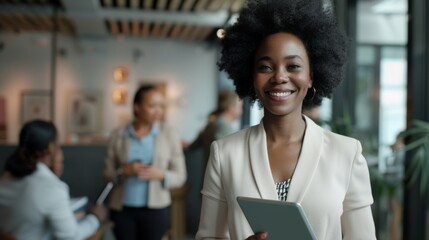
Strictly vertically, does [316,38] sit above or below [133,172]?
above

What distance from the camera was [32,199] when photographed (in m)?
2.26

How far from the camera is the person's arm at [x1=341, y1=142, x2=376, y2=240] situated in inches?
49.9

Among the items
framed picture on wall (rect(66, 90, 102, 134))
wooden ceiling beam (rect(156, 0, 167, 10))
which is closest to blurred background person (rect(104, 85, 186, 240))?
wooden ceiling beam (rect(156, 0, 167, 10))

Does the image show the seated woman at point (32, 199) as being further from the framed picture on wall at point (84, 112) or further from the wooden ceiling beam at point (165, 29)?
the framed picture on wall at point (84, 112)

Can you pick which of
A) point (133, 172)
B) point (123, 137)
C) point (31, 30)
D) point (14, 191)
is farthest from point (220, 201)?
point (31, 30)

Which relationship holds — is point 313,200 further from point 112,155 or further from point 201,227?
point 112,155

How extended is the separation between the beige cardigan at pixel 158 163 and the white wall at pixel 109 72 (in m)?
8.32

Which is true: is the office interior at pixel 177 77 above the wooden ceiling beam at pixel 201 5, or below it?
below

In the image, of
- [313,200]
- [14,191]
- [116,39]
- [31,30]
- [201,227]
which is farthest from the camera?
[116,39]

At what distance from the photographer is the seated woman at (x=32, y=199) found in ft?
7.45

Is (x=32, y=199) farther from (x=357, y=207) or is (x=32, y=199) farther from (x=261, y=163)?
(x=357, y=207)

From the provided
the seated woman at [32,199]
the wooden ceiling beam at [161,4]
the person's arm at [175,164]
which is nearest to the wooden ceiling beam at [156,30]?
the wooden ceiling beam at [161,4]

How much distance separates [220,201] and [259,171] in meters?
0.14

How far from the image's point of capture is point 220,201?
1.33 meters
